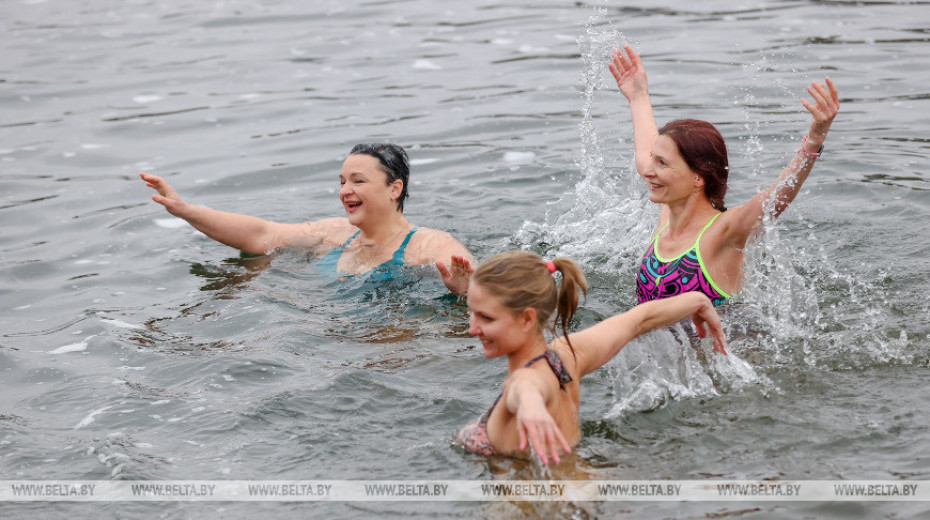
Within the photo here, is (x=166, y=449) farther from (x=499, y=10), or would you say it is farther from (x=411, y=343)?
(x=499, y=10)

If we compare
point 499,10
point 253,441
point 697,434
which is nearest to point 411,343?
point 253,441

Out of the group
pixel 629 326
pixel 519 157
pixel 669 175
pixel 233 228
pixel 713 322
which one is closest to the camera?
pixel 629 326

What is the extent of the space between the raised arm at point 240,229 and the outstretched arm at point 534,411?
376cm

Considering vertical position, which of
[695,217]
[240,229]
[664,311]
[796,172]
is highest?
[796,172]

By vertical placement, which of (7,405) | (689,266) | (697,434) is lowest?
(7,405)

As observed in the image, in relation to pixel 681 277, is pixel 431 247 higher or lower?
lower

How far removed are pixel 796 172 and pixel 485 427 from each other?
202 cm

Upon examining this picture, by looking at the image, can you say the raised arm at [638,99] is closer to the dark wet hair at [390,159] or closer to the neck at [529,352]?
the dark wet hair at [390,159]

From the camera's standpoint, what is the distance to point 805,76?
10891mm

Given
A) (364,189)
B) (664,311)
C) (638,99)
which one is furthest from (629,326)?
(364,189)

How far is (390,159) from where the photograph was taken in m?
7.40

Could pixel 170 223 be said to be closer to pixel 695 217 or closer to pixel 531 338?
pixel 695 217

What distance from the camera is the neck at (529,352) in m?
4.50

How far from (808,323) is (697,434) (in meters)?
1.56
